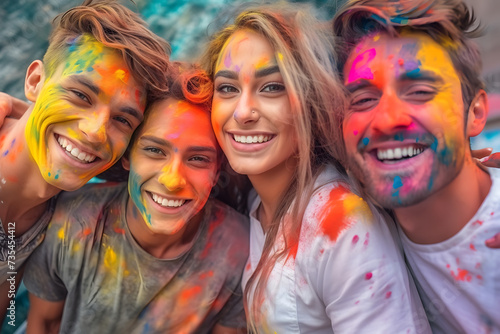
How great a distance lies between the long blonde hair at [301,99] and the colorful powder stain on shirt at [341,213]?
12 centimetres

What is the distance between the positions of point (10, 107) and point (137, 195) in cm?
75

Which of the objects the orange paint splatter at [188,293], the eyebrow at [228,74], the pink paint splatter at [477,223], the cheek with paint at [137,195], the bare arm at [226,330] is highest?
the eyebrow at [228,74]

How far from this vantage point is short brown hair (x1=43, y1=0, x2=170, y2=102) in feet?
5.87

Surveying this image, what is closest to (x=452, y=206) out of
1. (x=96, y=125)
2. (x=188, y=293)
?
(x=188, y=293)

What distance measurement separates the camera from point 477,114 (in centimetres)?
148

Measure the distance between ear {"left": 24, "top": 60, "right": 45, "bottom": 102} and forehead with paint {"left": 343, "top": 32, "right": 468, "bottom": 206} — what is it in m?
1.35

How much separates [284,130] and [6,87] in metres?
1.61

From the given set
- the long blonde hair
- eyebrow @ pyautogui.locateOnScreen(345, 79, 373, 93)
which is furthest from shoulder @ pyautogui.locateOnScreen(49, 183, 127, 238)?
eyebrow @ pyautogui.locateOnScreen(345, 79, 373, 93)

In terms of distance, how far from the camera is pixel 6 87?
2.35 m

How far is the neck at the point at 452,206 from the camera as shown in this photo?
4.82 ft

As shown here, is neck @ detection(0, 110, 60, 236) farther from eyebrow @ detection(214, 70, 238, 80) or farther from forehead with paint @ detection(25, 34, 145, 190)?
eyebrow @ detection(214, 70, 238, 80)

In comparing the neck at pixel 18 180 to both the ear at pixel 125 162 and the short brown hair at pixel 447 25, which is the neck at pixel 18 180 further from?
the short brown hair at pixel 447 25

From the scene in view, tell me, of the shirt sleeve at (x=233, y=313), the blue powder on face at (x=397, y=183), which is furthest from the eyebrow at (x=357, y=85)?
the shirt sleeve at (x=233, y=313)

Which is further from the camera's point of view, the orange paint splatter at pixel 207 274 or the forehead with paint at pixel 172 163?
the orange paint splatter at pixel 207 274
